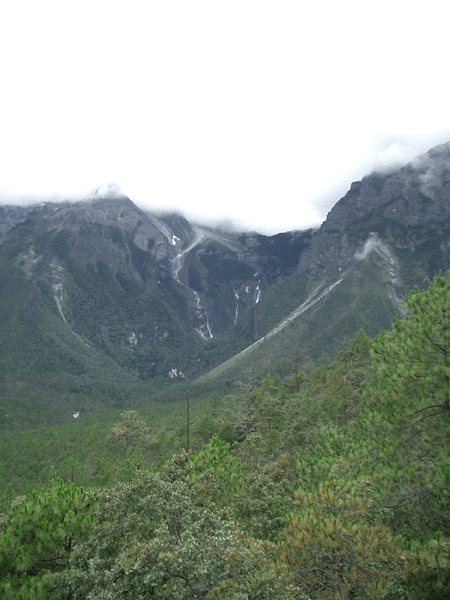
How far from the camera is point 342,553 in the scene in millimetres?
9883

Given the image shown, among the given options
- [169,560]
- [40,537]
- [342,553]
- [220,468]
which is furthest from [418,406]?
[40,537]

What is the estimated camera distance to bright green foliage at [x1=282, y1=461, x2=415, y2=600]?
9606mm

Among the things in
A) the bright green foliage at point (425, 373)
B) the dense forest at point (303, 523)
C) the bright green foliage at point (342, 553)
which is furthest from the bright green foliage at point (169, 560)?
the bright green foliage at point (425, 373)

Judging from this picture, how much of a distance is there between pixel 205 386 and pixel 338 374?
4830 inches

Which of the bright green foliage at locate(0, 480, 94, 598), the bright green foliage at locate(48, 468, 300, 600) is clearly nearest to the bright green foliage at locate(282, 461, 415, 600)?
the bright green foliage at locate(48, 468, 300, 600)

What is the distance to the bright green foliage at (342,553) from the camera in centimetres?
961

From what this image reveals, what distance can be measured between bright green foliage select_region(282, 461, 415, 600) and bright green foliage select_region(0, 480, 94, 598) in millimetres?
9244

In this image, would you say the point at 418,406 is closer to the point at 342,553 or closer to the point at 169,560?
the point at 342,553

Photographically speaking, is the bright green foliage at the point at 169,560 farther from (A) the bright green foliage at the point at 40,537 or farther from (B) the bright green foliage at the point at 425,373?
(B) the bright green foliage at the point at 425,373

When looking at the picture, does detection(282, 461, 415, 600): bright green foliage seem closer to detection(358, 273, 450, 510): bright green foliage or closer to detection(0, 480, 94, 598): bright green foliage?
detection(358, 273, 450, 510): bright green foliage

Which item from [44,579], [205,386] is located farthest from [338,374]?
[205,386]

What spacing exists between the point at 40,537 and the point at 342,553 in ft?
42.2

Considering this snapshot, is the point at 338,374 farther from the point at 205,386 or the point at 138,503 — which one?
the point at 205,386

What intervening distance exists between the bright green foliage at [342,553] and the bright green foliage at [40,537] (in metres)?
9.24
